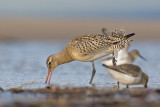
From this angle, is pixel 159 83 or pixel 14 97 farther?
pixel 159 83

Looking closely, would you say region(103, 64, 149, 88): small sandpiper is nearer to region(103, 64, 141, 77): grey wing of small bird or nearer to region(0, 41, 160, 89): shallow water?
region(103, 64, 141, 77): grey wing of small bird

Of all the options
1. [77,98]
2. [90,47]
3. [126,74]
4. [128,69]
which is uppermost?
[90,47]

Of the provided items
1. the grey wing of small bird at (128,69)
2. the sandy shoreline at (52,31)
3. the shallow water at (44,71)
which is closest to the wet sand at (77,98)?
the grey wing of small bird at (128,69)

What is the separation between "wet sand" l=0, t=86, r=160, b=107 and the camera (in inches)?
235

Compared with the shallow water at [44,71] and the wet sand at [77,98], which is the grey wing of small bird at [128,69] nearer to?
the shallow water at [44,71]

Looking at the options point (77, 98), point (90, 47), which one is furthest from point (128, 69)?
point (77, 98)

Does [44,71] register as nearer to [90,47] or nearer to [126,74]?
[90,47]

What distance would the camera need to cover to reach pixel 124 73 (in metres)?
8.34

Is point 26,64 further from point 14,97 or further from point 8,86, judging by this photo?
point 14,97

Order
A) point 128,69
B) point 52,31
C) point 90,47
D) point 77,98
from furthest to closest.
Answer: point 52,31 → point 90,47 → point 128,69 → point 77,98

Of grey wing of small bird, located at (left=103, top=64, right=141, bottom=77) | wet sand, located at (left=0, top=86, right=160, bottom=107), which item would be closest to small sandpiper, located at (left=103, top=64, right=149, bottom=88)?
grey wing of small bird, located at (left=103, top=64, right=141, bottom=77)

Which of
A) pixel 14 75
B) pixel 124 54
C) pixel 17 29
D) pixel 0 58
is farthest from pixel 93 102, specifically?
pixel 17 29

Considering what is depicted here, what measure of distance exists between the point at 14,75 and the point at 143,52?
8.48m

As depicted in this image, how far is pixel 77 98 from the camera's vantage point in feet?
21.8
